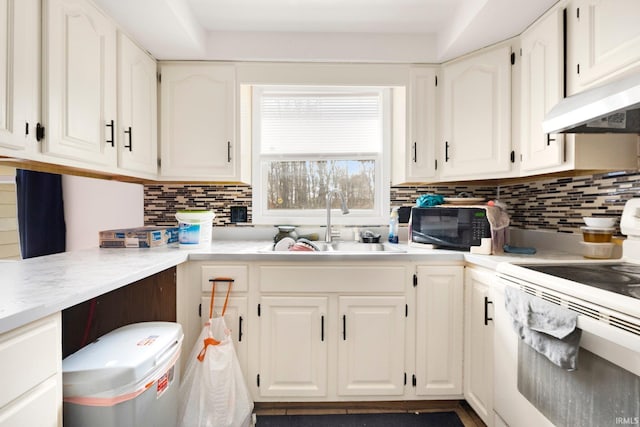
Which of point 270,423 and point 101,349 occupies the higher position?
point 101,349

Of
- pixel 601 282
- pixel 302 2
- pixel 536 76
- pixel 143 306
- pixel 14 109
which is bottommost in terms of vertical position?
pixel 143 306

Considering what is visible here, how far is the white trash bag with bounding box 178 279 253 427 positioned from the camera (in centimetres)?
140

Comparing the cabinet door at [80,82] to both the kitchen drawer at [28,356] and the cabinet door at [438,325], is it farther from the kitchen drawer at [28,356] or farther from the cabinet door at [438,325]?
the cabinet door at [438,325]

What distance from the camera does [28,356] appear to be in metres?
0.73

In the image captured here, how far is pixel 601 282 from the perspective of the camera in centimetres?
104

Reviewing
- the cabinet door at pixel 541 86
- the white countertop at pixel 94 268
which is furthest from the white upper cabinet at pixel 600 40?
the white countertop at pixel 94 268

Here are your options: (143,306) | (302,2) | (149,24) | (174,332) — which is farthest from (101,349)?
(302,2)

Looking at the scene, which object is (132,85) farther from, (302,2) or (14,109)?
(302,2)

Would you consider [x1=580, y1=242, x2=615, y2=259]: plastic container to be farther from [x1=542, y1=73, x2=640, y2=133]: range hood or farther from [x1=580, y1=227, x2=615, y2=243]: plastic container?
[x1=542, y1=73, x2=640, y2=133]: range hood

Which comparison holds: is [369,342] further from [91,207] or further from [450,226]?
[91,207]

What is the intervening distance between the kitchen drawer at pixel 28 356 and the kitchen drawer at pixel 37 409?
17 mm

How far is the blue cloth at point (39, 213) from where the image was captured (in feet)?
5.66

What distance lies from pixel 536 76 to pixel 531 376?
1.38m

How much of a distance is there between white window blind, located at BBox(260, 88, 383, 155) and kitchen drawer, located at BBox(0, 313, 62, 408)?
68.2 inches
